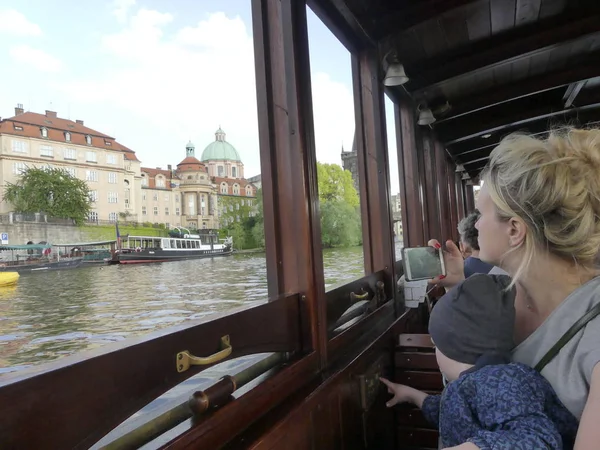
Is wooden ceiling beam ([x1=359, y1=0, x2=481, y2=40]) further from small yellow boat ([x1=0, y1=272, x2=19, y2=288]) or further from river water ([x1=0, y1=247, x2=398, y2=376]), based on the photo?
small yellow boat ([x1=0, y1=272, x2=19, y2=288])

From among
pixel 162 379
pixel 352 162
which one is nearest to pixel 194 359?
pixel 162 379

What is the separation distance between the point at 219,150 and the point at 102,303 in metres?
0.61

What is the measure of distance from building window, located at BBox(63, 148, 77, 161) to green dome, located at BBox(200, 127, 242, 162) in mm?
431

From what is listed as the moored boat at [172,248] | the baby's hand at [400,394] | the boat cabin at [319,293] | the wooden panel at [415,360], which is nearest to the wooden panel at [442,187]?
the boat cabin at [319,293]

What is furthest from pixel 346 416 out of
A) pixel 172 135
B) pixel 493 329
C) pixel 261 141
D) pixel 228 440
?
pixel 172 135

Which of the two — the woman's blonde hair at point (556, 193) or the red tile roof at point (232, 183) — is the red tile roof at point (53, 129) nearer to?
the red tile roof at point (232, 183)

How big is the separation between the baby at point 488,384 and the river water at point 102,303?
0.61 m

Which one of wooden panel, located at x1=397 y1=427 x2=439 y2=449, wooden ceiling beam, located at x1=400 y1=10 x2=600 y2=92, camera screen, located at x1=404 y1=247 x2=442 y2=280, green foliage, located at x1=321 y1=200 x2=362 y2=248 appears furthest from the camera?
wooden ceiling beam, located at x1=400 y1=10 x2=600 y2=92

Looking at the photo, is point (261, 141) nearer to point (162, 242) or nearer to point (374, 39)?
point (162, 242)

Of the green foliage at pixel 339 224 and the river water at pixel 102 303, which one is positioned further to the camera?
the green foliage at pixel 339 224

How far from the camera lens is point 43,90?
2.73 ft

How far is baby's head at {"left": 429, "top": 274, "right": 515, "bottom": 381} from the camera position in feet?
3.16

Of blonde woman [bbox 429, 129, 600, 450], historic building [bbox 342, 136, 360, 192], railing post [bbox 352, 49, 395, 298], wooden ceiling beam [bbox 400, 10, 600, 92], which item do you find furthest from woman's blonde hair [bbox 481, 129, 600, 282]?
wooden ceiling beam [bbox 400, 10, 600, 92]

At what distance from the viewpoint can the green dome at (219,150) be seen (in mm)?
1330
